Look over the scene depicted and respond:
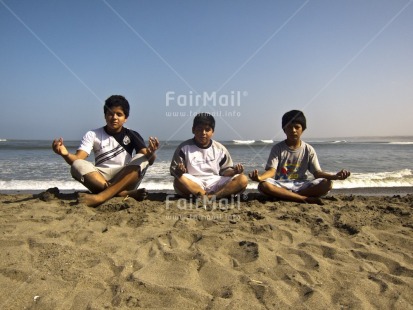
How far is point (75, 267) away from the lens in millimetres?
2400

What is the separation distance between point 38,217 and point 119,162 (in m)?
1.43

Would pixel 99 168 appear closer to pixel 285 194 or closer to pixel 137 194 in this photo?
pixel 137 194

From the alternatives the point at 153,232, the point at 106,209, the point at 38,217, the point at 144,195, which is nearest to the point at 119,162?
the point at 144,195

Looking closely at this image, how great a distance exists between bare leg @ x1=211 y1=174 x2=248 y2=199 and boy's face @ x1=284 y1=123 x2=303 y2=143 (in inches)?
38.5

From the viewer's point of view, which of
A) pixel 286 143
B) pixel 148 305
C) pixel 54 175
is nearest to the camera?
pixel 148 305

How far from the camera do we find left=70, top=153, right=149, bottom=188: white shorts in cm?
448

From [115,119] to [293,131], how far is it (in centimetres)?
263

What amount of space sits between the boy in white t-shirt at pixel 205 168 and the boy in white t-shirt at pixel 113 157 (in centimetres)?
52

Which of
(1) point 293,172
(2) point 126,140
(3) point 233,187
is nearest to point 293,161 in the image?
(1) point 293,172

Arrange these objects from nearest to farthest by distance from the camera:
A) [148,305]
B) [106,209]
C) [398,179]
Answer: [148,305] → [106,209] → [398,179]

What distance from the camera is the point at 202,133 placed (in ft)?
15.9

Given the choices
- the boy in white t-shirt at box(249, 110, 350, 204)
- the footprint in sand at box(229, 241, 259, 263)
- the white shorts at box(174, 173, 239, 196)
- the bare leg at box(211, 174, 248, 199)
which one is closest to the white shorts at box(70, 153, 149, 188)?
the white shorts at box(174, 173, 239, 196)

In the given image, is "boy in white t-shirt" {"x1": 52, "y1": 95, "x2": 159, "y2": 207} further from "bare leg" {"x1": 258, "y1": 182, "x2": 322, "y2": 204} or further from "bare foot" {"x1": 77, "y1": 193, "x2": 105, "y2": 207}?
"bare leg" {"x1": 258, "y1": 182, "x2": 322, "y2": 204}

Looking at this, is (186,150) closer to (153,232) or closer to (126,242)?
(153,232)
